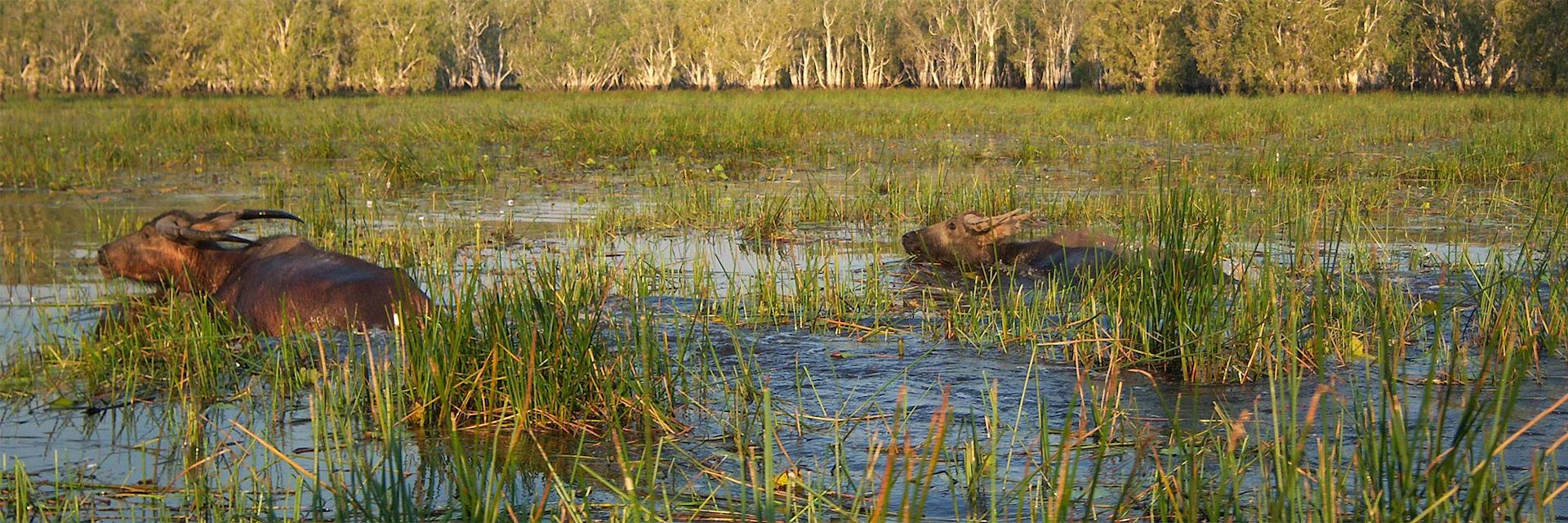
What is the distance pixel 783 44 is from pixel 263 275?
2715 inches

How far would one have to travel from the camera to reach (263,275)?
629 centimetres

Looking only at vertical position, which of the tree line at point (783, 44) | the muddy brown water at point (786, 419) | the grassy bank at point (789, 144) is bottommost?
the muddy brown water at point (786, 419)

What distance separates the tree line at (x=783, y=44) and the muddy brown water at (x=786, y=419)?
4133 centimetres

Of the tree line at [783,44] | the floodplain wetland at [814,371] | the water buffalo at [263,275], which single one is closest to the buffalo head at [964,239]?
the floodplain wetland at [814,371]

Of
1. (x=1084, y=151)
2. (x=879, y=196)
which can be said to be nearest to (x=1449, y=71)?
(x=1084, y=151)

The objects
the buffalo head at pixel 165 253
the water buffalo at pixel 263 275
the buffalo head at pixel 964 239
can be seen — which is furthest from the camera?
the buffalo head at pixel 964 239

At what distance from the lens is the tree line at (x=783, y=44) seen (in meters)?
46.6

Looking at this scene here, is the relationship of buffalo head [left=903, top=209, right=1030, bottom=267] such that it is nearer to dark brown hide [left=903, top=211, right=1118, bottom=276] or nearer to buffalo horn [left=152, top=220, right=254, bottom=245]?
dark brown hide [left=903, top=211, right=1118, bottom=276]

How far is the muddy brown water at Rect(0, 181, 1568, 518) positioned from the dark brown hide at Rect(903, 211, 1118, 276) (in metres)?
1.95

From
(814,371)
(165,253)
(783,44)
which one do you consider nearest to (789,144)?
(165,253)

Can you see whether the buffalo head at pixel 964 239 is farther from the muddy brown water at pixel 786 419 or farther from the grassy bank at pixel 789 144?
the grassy bank at pixel 789 144

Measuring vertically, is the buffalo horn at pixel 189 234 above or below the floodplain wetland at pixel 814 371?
above

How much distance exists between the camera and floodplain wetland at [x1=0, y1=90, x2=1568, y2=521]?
9.91ft

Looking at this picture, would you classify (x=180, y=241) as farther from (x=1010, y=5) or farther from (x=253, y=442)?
(x=1010, y=5)
